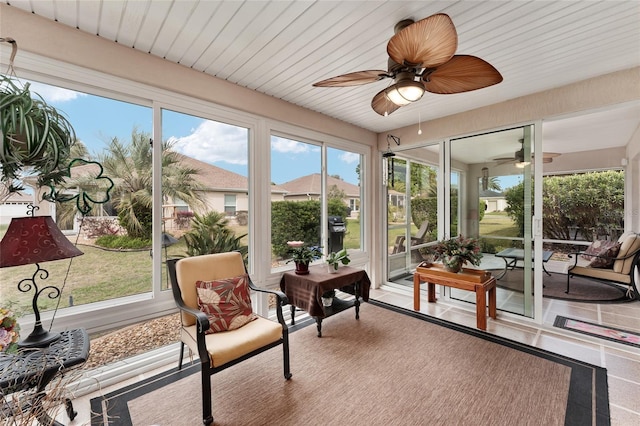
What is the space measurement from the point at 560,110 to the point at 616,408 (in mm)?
2697

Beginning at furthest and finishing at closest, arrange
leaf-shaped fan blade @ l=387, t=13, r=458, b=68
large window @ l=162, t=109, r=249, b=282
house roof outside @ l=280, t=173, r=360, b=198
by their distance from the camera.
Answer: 1. house roof outside @ l=280, t=173, r=360, b=198
2. large window @ l=162, t=109, r=249, b=282
3. leaf-shaped fan blade @ l=387, t=13, r=458, b=68

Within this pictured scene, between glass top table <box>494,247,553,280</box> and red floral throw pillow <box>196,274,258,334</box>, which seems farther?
glass top table <box>494,247,553,280</box>

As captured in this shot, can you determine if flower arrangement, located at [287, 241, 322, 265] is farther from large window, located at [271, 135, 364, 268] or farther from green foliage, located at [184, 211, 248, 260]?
green foliage, located at [184, 211, 248, 260]

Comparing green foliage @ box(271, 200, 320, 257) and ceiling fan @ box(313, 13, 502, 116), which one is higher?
ceiling fan @ box(313, 13, 502, 116)

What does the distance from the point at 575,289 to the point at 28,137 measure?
21.2 ft

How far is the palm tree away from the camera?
2.28m

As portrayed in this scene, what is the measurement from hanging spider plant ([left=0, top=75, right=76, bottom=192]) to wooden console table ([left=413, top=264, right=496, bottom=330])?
3689 mm

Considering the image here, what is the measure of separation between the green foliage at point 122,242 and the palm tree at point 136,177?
36 millimetres

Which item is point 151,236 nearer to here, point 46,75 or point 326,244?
point 46,75

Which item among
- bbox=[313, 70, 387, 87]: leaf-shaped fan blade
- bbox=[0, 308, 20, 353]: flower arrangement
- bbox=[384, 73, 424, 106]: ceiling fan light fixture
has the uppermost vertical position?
bbox=[313, 70, 387, 87]: leaf-shaped fan blade

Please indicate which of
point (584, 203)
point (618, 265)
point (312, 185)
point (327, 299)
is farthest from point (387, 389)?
point (584, 203)

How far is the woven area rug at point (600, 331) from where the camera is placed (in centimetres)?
276

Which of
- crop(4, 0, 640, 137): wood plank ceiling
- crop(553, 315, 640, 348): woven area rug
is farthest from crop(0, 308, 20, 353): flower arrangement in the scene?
crop(553, 315, 640, 348): woven area rug

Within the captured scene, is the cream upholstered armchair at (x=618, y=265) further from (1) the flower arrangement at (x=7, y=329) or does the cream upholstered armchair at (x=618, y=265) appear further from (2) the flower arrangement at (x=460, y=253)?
(1) the flower arrangement at (x=7, y=329)
